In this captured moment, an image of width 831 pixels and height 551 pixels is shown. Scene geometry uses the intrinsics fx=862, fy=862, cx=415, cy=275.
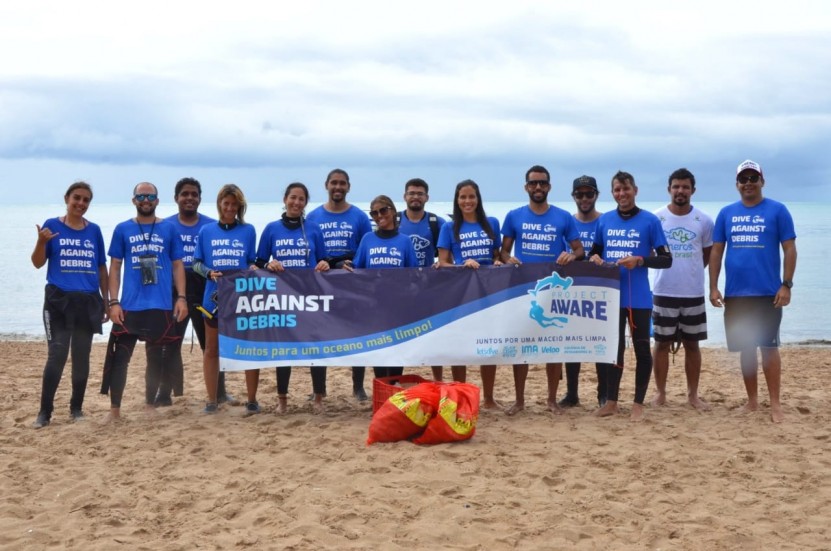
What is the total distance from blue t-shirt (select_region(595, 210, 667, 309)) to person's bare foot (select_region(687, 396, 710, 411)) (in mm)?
1278

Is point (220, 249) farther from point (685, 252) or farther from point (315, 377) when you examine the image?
point (685, 252)

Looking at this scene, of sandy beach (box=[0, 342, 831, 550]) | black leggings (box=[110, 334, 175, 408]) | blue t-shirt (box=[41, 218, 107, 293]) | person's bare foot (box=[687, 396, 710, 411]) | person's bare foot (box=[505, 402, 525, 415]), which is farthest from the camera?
person's bare foot (box=[687, 396, 710, 411])

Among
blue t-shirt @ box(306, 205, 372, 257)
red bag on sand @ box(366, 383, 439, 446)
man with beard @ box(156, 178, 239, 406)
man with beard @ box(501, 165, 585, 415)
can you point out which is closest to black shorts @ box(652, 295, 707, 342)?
man with beard @ box(501, 165, 585, 415)

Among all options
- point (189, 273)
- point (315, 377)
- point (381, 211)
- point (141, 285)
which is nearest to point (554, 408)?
point (315, 377)

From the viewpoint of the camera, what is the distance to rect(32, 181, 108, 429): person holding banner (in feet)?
23.5

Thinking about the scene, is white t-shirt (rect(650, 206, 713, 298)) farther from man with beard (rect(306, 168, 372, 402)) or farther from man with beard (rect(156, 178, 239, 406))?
man with beard (rect(156, 178, 239, 406))

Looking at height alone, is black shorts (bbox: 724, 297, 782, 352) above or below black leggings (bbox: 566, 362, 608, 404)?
above

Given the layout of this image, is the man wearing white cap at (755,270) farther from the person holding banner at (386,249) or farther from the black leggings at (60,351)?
the black leggings at (60,351)

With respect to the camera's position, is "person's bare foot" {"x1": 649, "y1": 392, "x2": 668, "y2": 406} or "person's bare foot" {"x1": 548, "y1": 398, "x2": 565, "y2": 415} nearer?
"person's bare foot" {"x1": 548, "y1": 398, "x2": 565, "y2": 415}

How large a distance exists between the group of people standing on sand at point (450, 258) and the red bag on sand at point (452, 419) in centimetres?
119

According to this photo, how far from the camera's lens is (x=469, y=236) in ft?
24.5

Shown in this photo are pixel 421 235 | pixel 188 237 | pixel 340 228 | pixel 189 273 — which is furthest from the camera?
pixel 188 237

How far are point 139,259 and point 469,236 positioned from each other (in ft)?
9.24

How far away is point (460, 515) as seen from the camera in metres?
4.96
